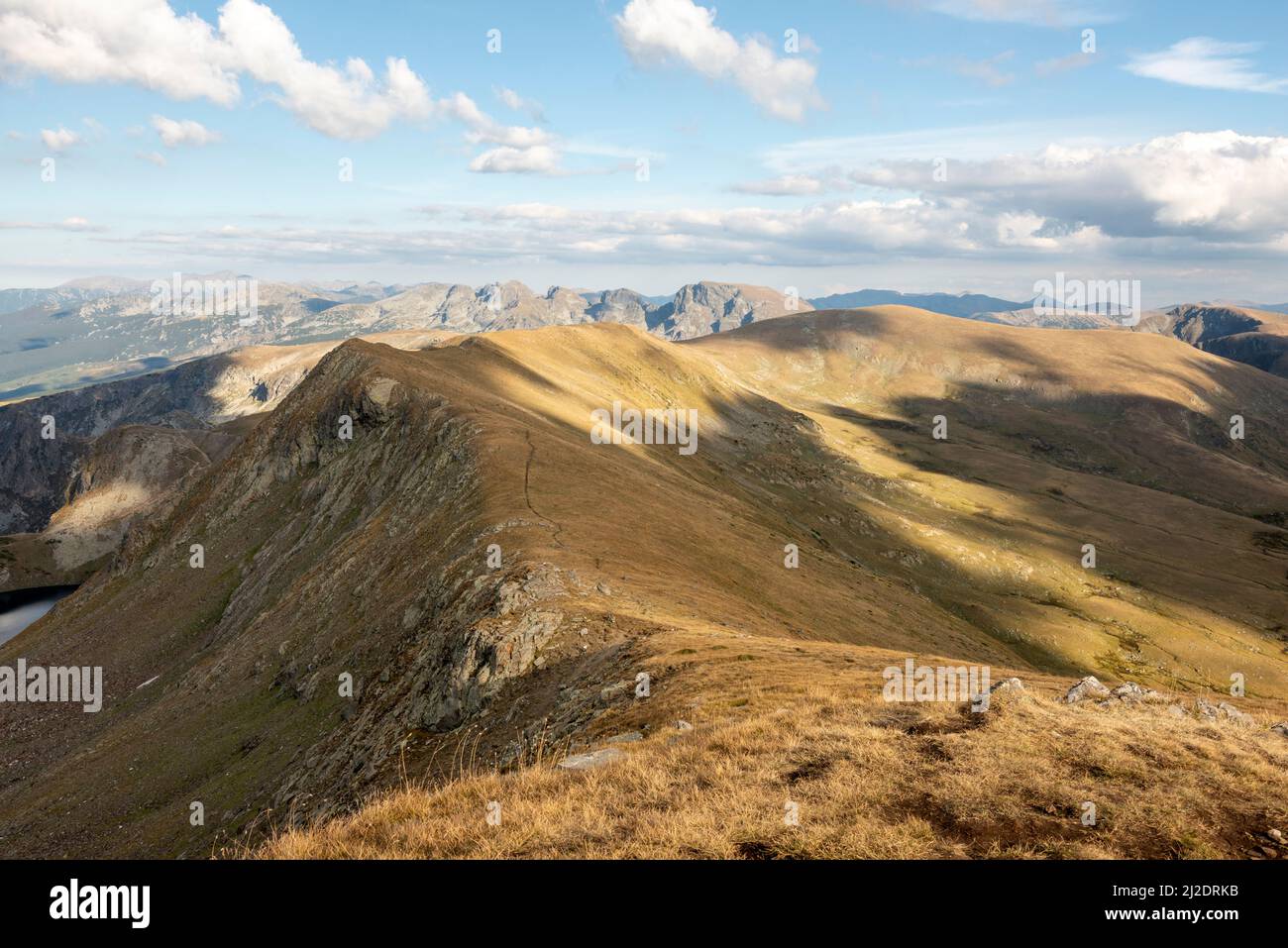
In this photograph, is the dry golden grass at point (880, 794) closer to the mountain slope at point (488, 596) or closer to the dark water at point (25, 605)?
the mountain slope at point (488, 596)

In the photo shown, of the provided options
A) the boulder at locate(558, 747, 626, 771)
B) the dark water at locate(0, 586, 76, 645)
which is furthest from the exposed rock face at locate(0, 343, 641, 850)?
the dark water at locate(0, 586, 76, 645)

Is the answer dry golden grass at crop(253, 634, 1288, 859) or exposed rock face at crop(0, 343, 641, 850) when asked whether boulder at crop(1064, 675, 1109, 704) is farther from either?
exposed rock face at crop(0, 343, 641, 850)

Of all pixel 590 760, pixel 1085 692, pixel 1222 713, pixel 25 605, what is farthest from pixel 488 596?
pixel 25 605

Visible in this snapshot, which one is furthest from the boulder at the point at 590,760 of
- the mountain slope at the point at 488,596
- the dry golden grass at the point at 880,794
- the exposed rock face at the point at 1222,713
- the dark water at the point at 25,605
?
the dark water at the point at 25,605

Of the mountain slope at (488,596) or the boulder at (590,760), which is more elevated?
the boulder at (590,760)

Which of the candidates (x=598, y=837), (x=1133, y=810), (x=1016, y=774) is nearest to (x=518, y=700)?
(x=598, y=837)

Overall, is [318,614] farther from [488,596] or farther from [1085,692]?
[1085,692]
